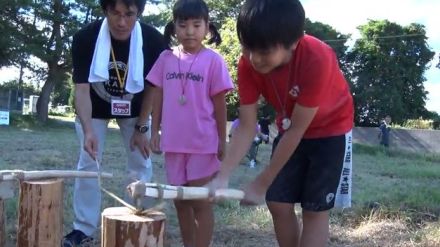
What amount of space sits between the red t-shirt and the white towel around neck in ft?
3.06

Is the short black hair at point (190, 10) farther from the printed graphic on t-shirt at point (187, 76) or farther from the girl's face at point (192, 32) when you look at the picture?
the printed graphic on t-shirt at point (187, 76)

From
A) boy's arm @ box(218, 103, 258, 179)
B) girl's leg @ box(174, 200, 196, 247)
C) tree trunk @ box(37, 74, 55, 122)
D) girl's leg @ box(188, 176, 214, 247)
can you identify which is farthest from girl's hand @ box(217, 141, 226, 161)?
tree trunk @ box(37, 74, 55, 122)

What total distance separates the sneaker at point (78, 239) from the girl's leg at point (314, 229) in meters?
1.42

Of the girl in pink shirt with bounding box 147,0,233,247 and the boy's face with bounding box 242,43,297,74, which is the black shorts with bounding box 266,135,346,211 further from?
the boy's face with bounding box 242,43,297,74

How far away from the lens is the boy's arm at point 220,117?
3092mm

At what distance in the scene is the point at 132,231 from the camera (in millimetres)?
1819

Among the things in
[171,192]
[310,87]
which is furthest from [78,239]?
[310,87]

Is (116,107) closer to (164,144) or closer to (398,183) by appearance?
(164,144)

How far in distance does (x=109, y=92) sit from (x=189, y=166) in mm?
764

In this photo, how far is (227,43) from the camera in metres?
26.6

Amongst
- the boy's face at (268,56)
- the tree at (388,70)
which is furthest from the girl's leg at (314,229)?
the tree at (388,70)

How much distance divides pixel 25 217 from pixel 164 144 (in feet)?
2.77

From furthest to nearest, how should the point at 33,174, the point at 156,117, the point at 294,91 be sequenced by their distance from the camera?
the point at 156,117
the point at 33,174
the point at 294,91

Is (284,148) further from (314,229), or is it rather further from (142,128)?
(142,128)
